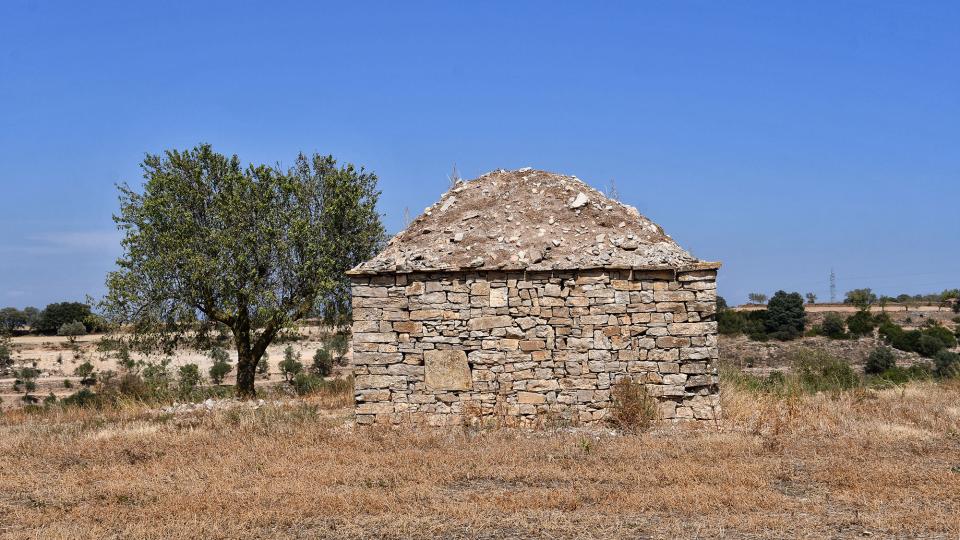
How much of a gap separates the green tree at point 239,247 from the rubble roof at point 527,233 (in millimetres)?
4720

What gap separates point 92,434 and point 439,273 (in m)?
5.61

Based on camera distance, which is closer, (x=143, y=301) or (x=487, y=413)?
(x=487, y=413)

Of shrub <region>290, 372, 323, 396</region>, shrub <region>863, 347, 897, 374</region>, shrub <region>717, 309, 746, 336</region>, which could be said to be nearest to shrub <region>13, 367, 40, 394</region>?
shrub <region>290, 372, 323, 396</region>

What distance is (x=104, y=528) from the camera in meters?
6.91

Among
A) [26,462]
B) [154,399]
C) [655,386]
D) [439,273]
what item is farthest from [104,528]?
[154,399]

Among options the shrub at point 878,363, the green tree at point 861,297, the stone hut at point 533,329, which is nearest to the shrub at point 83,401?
the stone hut at point 533,329

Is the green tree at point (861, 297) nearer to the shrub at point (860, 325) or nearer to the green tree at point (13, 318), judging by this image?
the shrub at point (860, 325)

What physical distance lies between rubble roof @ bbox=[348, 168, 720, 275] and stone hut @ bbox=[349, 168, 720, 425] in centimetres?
4

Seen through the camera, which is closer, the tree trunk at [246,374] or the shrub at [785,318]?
the tree trunk at [246,374]

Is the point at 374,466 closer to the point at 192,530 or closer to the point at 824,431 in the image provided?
the point at 192,530

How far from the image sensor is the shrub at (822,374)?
606 inches

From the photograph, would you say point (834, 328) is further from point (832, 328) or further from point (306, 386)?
point (306, 386)

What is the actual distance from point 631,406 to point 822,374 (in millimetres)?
7619

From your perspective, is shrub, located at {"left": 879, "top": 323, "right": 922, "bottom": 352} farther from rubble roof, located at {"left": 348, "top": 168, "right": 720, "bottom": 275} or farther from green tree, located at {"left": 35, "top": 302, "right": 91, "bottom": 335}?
green tree, located at {"left": 35, "top": 302, "right": 91, "bottom": 335}
